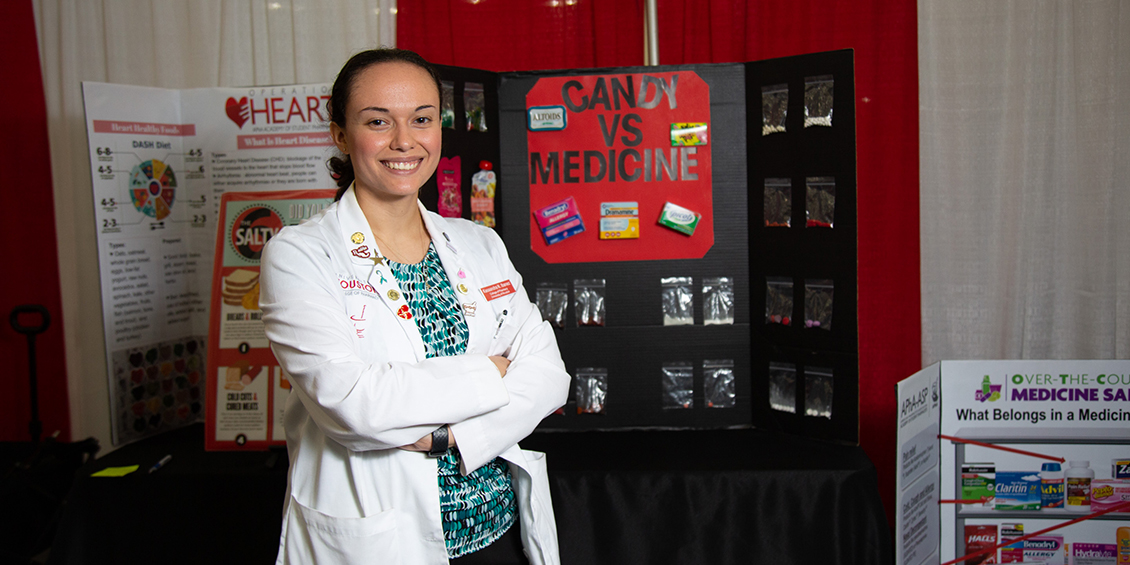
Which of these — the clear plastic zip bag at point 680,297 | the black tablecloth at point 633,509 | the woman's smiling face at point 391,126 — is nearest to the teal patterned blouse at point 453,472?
the woman's smiling face at point 391,126

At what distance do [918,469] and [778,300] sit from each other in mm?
594

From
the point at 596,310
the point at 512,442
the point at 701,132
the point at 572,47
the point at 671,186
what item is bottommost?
the point at 512,442

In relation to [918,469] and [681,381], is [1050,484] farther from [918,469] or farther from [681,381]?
[681,381]

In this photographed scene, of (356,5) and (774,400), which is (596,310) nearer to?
(774,400)

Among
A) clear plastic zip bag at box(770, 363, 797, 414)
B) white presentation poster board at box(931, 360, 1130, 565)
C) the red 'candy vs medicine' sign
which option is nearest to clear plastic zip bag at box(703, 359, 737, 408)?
clear plastic zip bag at box(770, 363, 797, 414)

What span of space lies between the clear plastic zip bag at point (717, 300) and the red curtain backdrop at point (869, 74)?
2.82ft

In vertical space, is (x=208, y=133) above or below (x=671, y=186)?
above

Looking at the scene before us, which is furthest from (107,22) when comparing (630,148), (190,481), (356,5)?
(630,148)

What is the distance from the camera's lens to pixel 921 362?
2855 mm

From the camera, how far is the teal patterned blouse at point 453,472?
1289mm

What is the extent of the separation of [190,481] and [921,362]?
8.72 feet

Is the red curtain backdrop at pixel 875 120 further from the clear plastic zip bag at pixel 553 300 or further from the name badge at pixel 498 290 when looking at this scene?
the name badge at pixel 498 290

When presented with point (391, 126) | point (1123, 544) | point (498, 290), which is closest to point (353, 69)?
point (391, 126)

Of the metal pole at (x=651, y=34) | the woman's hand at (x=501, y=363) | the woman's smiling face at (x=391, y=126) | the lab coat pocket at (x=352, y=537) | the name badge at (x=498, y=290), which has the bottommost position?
the lab coat pocket at (x=352, y=537)
